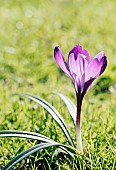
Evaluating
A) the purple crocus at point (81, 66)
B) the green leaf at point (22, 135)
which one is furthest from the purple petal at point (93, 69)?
the green leaf at point (22, 135)

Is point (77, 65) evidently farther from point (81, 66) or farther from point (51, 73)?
point (51, 73)

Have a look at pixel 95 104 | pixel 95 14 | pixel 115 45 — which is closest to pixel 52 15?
pixel 95 14

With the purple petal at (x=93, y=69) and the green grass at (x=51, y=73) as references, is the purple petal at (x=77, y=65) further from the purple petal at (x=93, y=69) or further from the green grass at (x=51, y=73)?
the green grass at (x=51, y=73)

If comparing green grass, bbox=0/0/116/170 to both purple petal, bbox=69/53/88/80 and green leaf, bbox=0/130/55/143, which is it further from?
purple petal, bbox=69/53/88/80

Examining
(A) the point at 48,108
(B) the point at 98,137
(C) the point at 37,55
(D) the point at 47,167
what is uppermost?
(C) the point at 37,55

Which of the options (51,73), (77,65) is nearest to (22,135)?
(77,65)

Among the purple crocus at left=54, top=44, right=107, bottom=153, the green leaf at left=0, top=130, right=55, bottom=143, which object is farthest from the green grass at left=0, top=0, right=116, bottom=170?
the purple crocus at left=54, top=44, right=107, bottom=153

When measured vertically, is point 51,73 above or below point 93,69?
above

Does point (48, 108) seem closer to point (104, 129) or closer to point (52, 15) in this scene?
point (104, 129)
